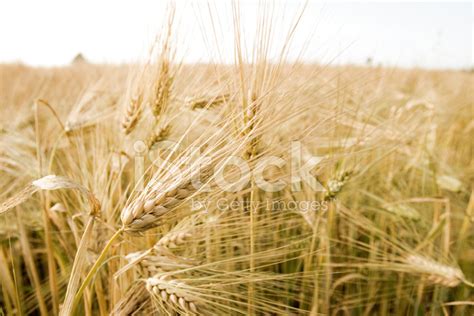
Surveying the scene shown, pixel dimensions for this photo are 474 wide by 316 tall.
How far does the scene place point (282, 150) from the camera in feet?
2.10

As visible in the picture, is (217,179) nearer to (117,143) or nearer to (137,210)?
(137,210)

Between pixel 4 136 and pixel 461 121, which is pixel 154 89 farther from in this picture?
pixel 461 121

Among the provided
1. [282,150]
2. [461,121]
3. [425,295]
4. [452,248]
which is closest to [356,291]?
[425,295]

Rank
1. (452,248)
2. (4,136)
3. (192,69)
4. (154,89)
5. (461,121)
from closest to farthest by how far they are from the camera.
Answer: (154,89) < (192,69) < (4,136) < (452,248) < (461,121)

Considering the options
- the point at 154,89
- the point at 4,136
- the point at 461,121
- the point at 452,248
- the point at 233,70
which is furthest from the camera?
the point at 461,121

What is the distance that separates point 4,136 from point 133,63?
482mm

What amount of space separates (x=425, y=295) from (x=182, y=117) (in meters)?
0.92

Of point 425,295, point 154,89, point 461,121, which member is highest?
point 154,89

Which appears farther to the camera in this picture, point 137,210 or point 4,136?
point 4,136

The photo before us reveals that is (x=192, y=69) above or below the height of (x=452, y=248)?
above

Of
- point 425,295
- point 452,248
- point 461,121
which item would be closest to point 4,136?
point 425,295

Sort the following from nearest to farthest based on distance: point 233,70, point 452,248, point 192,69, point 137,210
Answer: point 137,210 < point 233,70 < point 192,69 < point 452,248

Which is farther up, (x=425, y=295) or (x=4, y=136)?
(x=4, y=136)

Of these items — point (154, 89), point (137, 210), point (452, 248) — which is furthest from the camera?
point (452, 248)
